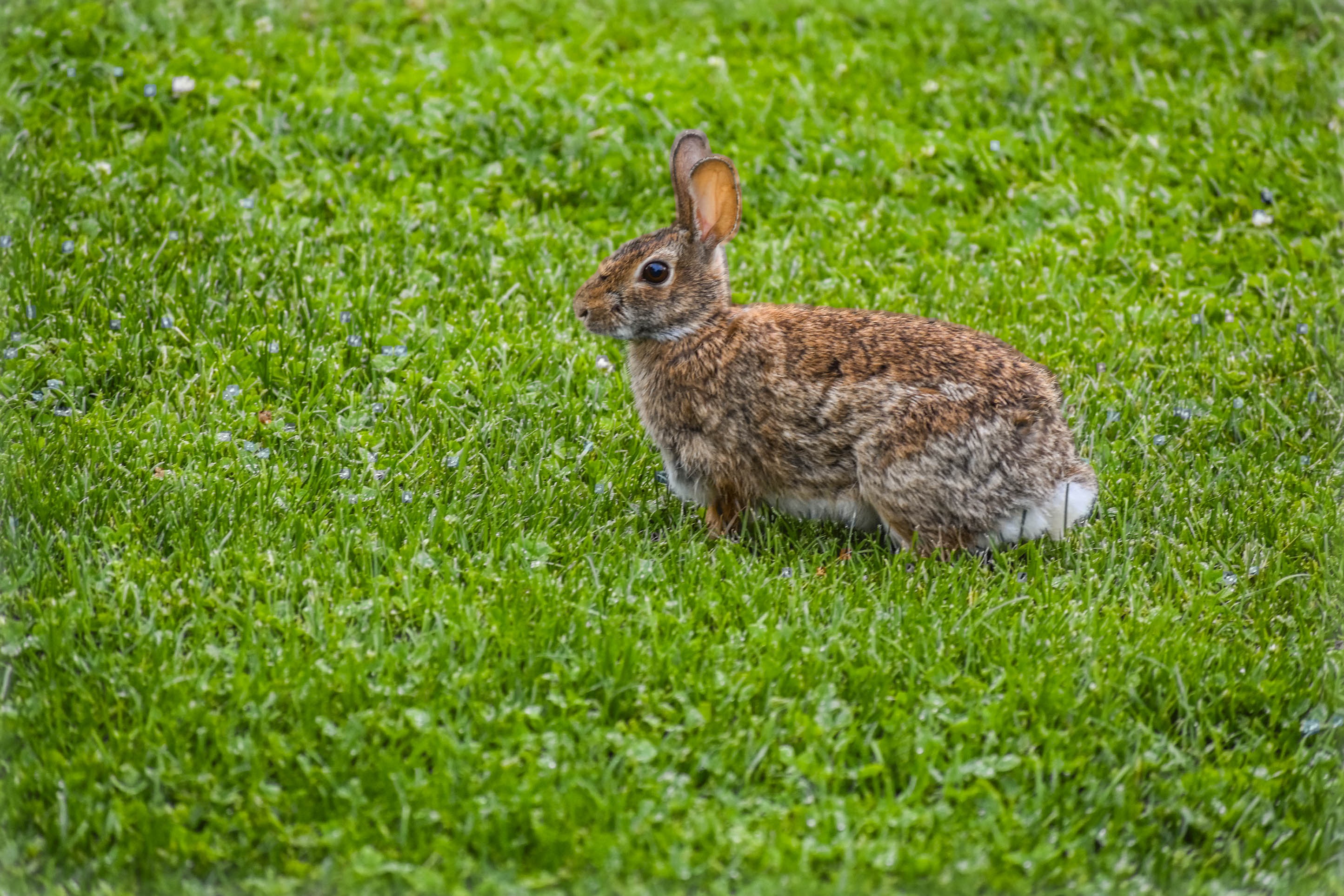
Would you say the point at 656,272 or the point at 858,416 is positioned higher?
the point at 656,272

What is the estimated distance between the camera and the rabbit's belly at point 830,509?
5.21 m

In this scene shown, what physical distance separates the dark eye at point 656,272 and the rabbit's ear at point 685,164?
7.1 inches

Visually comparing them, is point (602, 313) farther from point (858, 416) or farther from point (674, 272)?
point (858, 416)

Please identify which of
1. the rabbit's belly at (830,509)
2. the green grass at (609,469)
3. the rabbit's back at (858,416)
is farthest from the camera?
the rabbit's belly at (830,509)

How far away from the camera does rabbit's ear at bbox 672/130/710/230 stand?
209 inches

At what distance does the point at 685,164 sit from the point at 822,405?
1.17 meters

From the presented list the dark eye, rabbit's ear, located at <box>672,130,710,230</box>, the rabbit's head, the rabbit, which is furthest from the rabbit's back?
rabbit's ear, located at <box>672,130,710,230</box>

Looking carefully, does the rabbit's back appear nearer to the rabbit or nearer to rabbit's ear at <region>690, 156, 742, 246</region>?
the rabbit

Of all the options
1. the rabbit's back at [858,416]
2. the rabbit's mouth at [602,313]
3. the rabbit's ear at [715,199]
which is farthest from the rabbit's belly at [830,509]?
the rabbit's ear at [715,199]

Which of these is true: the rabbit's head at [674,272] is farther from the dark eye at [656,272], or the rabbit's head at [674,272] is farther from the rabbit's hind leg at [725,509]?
the rabbit's hind leg at [725,509]

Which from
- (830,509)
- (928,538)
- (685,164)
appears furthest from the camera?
(685,164)

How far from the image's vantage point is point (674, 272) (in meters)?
5.34

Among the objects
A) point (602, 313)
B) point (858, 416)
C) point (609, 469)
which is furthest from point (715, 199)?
point (609, 469)

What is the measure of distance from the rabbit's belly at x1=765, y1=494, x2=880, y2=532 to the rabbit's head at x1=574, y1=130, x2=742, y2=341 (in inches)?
29.8
